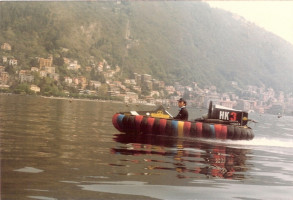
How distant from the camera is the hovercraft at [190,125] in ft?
86.0

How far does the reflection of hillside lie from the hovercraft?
0.56 meters

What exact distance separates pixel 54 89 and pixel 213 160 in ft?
533

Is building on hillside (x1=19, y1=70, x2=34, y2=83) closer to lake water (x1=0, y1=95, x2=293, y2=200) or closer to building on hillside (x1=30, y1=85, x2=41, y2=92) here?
building on hillside (x1=30, y1=85, x2=41, y2=92)

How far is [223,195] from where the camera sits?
39.3ft

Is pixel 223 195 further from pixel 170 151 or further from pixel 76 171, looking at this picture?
pixel 170 151

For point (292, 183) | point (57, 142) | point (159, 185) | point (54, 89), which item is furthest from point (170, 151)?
point (54, 89)

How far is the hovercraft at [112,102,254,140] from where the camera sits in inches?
1032

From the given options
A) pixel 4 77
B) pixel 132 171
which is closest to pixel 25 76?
pixel 4 77

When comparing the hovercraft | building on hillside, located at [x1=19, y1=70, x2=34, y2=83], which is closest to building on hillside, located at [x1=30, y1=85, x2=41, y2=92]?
building on hillside, located at [x1=19, y1=70, x2=34, y2=83]

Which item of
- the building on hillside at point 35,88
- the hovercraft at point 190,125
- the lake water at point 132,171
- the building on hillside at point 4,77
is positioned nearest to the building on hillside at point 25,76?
the building on hillside at point 4,77

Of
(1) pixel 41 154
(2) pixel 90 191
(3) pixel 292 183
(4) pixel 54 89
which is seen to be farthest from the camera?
(4) pixel 54 89

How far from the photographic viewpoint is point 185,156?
62.8 ft

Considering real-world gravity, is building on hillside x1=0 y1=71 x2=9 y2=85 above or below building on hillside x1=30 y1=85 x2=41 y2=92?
above

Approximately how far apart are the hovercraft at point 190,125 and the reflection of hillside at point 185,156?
557 millimetres
